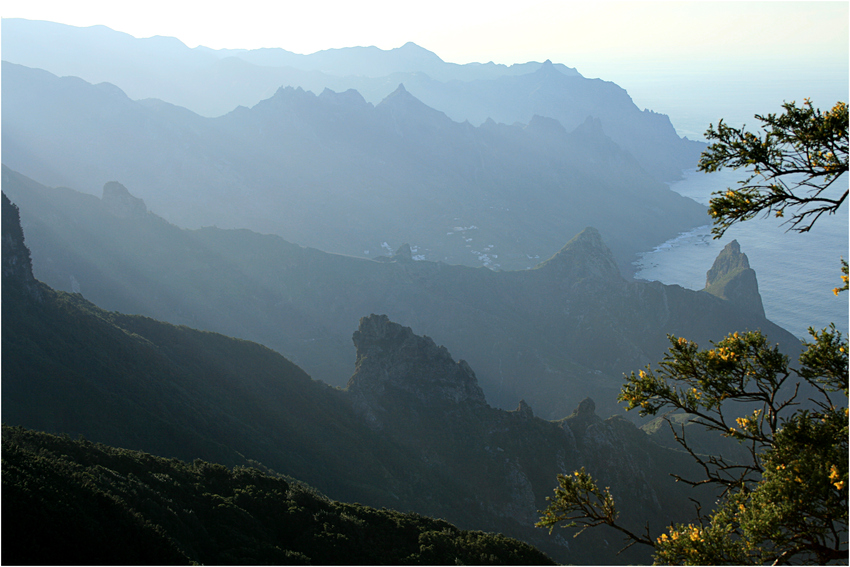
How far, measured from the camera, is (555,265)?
120938 millimetres

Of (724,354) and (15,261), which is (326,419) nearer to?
(15,261)

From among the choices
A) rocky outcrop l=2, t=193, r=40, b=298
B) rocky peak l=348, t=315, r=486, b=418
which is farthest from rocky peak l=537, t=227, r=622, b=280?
rocky outcrop l=2, t=193, r=40, b=298

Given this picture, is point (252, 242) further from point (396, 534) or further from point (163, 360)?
point (396, 534)

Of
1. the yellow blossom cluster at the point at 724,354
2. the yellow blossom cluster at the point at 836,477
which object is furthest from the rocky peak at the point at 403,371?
the yellow blossom cluster at the point at 836,477

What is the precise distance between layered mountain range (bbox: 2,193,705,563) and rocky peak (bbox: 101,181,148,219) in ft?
178

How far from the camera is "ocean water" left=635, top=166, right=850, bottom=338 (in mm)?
127750

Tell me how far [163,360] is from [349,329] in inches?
2308

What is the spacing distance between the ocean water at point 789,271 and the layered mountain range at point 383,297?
77.7 feet

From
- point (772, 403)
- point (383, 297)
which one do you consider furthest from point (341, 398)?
point (383, 297)

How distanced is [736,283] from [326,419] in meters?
107

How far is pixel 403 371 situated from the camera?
199 feet

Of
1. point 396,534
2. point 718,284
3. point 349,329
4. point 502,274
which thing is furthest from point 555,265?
point 396,534

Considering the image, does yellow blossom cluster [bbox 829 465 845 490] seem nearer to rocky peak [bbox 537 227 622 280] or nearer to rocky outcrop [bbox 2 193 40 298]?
rocky outcrop [bbox 2 193 40 298]

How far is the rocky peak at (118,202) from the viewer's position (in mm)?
97062
